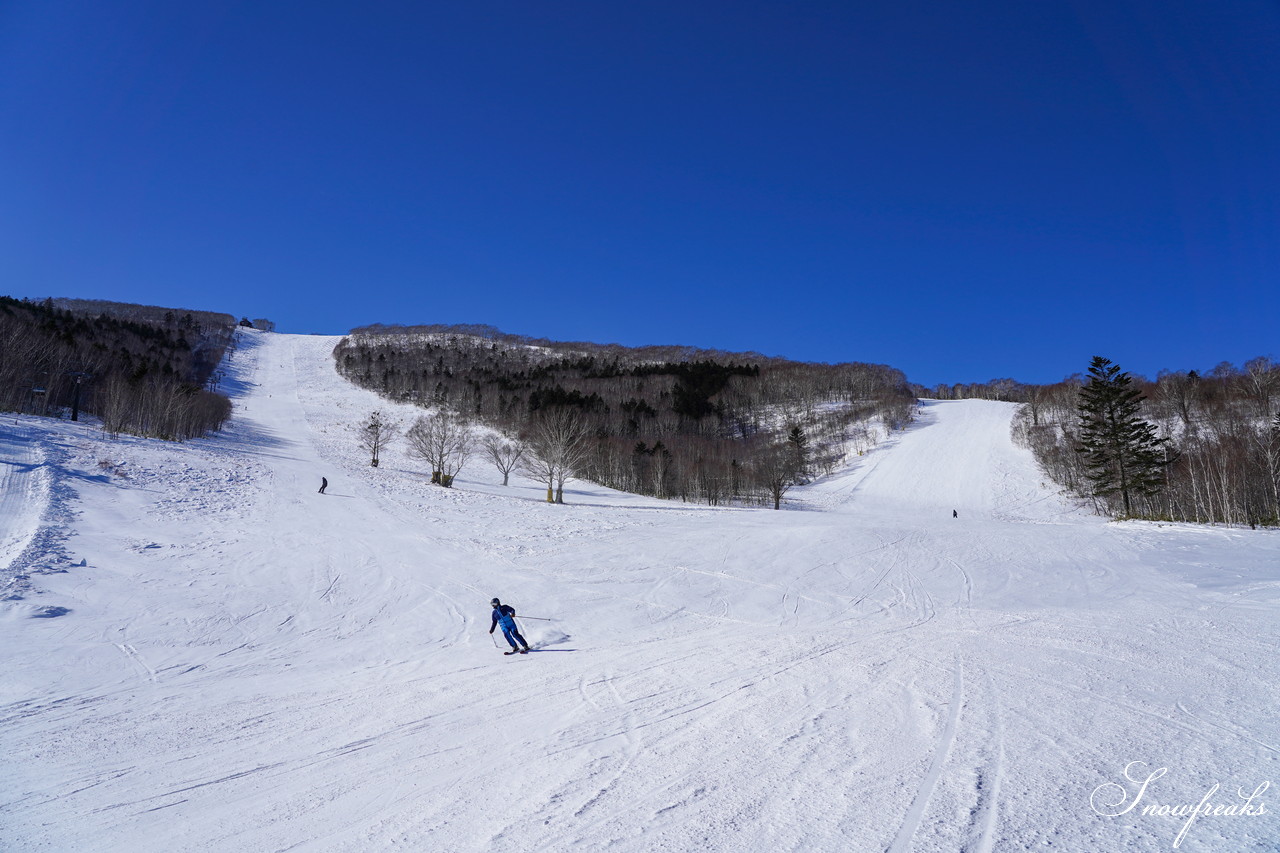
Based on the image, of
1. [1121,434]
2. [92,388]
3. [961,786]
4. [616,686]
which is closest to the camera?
[961,786]

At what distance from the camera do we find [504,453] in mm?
60156

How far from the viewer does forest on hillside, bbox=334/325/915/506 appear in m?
66.9

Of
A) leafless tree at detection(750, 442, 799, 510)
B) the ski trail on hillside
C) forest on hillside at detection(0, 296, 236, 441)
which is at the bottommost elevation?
the ski trail on hillside

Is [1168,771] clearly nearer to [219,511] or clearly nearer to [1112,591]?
[1112,591]

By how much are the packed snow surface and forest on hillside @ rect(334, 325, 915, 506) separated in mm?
31441

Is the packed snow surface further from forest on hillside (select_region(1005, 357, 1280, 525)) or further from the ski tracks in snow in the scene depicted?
forest on hillside (select_region(1005, 357, 1280, 525))

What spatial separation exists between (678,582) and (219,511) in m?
21.8

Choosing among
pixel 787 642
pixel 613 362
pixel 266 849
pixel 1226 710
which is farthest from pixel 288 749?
pixel 613 362

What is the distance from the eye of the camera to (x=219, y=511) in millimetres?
25156

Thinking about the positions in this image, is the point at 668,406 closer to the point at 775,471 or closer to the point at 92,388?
the point at 775,471

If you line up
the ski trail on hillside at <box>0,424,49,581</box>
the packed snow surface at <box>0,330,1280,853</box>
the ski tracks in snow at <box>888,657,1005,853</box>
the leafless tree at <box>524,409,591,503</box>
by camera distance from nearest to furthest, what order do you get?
the ski tracks in snow at <box>888,657,1005,853</box>, the packed snow surface at <box>0,330,1280,853</box>, the ski trail on hillside at <box>0,424,49,581</box>, the leafless tree at <box>524,409,591,503</box>

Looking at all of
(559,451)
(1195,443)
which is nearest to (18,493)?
(559,451)

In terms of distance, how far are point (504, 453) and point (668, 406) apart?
49286 mm

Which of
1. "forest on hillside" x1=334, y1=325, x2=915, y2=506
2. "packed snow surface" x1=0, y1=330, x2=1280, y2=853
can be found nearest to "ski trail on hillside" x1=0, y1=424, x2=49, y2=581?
"packed snow surface" x1=0, y1=330, x2=1280, y2=853
